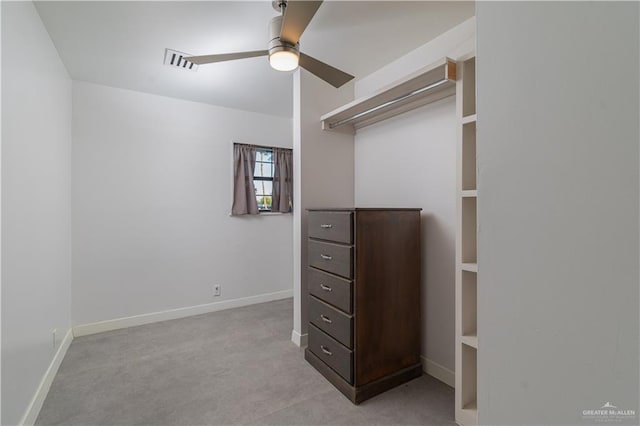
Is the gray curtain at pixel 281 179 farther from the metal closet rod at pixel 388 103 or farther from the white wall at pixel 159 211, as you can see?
the metal closet rod at pixel 388 103

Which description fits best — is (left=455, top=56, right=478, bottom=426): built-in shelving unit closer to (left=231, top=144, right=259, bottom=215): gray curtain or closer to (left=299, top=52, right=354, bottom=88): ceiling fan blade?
(left=299, top=52, right=354, bottom=88): ceiling fan blade

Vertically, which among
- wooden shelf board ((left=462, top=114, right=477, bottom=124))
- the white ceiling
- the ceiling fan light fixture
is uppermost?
the white ceiling

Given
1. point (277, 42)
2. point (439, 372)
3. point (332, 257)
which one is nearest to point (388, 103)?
point (277, 42)

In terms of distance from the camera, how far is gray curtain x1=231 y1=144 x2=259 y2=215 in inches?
152

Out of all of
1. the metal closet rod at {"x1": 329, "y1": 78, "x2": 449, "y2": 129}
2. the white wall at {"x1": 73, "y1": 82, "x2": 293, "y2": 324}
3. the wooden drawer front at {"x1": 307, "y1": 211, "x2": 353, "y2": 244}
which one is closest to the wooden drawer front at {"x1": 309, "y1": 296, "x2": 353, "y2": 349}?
the wooden drawer front at {"x1": 307, "y1": 211, "x2": 353, "y2": 244}

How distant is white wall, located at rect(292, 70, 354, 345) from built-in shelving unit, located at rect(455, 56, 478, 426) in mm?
1315

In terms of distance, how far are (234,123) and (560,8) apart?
12.9 feet

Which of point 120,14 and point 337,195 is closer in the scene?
point 120,14

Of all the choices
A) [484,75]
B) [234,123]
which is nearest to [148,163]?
[234,123]

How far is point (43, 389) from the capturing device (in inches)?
77.2

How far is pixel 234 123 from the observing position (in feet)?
12.8

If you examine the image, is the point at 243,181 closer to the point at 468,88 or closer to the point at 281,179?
the point at 281,179

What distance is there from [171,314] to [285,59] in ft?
10.1

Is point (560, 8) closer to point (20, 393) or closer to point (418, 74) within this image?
point (418, 74)
